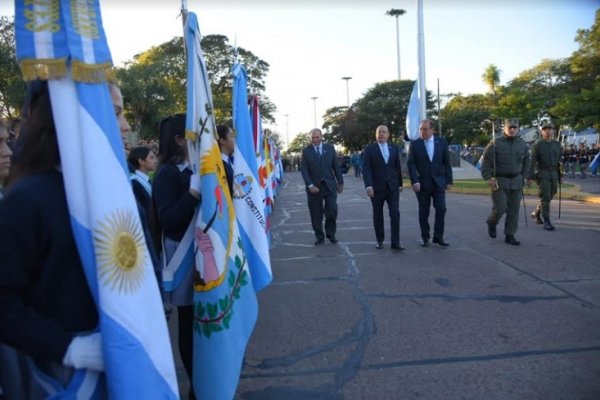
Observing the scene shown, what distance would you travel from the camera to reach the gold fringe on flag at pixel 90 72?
1.57m

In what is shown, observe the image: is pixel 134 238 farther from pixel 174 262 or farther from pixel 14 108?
pixel 14 108

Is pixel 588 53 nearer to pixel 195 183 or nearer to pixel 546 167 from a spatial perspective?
pixel 546 167

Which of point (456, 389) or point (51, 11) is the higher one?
point (51, 11)

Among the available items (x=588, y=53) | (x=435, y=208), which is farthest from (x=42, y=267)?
(x=588, y=53)

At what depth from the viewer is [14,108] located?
13.8 meters

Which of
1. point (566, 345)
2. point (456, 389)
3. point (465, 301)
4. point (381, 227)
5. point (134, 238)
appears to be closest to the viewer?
point (134, 238)

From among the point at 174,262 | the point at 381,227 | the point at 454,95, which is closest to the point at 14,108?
the point at 381,227

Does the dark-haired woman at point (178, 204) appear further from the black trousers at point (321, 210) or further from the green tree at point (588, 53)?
the green tree at point (588, 53)

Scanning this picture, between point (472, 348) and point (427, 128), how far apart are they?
15.9ft

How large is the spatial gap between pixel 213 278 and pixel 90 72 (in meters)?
1.47

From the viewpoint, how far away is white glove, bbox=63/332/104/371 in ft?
5.00

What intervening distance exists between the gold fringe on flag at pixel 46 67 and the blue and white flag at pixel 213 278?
4.21 ft

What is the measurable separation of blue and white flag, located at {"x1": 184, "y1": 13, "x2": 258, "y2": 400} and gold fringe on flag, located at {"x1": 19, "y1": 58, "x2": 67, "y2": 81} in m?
1.28

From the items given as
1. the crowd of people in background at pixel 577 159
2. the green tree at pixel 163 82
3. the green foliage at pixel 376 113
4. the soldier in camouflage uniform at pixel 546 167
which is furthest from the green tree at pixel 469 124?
the soldier in camouflage uniform at pixel 546 167
